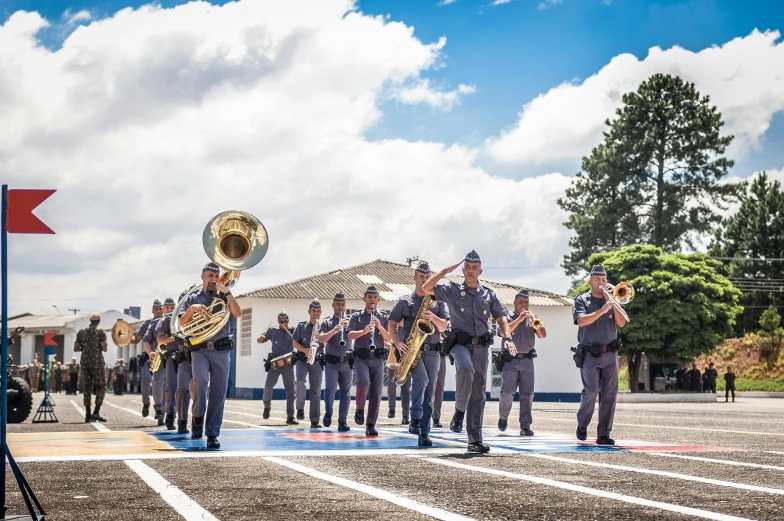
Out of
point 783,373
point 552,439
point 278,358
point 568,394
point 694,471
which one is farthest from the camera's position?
point 783,373

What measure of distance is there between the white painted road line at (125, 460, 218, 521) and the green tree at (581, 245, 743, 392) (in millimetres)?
46350

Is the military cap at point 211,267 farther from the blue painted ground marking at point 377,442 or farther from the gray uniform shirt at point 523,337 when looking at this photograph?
the gray uniform shirt at point 523,337

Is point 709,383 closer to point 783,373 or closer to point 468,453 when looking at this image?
point 783,373

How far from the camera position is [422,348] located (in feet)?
42.7

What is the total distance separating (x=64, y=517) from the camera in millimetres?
6539

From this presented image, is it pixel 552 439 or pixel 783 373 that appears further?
pixel 783 373

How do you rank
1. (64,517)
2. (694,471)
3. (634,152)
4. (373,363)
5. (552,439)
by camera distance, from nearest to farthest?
(64,517)
(694,471)
(552,439)
(373,363)
(634,152)

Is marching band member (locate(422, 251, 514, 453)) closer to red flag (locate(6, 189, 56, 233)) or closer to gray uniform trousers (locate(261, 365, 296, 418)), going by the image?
red flag (locate(6, 189, 56, 233))

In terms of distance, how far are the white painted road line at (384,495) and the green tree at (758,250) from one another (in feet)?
227

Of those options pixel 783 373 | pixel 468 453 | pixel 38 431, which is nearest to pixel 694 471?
pixel 468 453

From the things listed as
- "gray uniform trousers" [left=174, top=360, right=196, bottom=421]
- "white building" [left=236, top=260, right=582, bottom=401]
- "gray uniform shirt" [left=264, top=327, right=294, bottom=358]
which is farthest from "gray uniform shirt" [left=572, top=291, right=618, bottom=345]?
"white building" [left=236, top=260, right=582, bottom=401]

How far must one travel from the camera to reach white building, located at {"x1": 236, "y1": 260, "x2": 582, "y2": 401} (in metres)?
46.3

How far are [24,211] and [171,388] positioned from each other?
10.6 metres

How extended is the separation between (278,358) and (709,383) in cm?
3724
